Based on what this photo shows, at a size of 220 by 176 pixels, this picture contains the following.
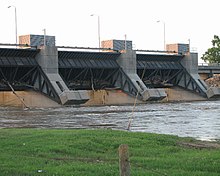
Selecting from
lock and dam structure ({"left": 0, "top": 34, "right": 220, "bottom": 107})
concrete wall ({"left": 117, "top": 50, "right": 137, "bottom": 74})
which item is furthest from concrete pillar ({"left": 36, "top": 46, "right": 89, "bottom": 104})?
concrete wall ({"left": 117, "top": 50, "right": 137, "bottom": 74})

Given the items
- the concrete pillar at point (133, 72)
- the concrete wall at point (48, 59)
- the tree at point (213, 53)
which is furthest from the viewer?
the tree at point (213, 53)

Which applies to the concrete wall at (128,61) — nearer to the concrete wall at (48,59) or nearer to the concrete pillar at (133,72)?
the concrete pillar at (133,72)

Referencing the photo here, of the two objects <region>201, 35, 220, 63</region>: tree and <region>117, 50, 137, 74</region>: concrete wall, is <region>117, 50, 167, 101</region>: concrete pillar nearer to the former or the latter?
<region>117, 50, 137, 74</region>: concrete wall

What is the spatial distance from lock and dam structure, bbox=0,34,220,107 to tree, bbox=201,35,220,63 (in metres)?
34.1

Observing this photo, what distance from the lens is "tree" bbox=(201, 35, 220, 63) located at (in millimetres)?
125713

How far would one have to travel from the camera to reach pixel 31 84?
65.4m

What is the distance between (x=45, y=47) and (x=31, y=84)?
17.7 ft

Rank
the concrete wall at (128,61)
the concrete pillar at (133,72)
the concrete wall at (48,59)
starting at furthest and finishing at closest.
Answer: the concrete wall at (128,61) < the concrete pillar at (133,72) < the concrete wall at (48,59)

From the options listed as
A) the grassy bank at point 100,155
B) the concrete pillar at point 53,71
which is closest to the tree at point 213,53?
the concrete pillar at point 53,71

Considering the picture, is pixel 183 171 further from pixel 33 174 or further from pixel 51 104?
pixel 51 104

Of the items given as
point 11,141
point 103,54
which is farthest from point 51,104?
point 11,141

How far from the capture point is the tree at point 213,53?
125713 mm

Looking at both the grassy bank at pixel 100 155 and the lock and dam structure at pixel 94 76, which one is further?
the lock and dam structure at pixel 94 76

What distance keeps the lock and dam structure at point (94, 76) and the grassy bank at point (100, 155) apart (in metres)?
35.3
